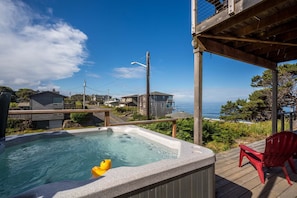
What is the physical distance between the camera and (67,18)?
247 inches

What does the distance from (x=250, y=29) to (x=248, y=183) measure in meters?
2.11

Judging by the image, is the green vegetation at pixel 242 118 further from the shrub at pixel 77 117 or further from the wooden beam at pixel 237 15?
the wooden beam at pixel 237 15

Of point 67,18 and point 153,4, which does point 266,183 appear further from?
point 67,18

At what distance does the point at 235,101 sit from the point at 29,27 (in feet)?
51.8

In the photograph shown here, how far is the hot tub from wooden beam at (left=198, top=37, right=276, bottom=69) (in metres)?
1.69

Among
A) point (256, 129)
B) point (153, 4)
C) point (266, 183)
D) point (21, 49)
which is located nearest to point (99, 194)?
point (266, 183)

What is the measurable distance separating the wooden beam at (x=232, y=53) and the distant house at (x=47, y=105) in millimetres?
15828

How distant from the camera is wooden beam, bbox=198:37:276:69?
2.45 m

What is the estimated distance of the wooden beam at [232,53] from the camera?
245cm

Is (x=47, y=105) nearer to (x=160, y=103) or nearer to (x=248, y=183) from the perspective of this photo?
(x=160, y=103)

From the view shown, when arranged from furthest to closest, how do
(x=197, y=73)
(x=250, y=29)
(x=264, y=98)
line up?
(x=264, y=98)
(x=197, y=73)
(x=250, y=29)

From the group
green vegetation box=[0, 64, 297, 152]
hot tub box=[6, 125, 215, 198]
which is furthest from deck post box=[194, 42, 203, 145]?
green vegetation box=[0, 64, 297, 152]

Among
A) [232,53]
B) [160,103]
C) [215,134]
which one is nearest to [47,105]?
[160,103]

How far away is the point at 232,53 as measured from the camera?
111 inches
